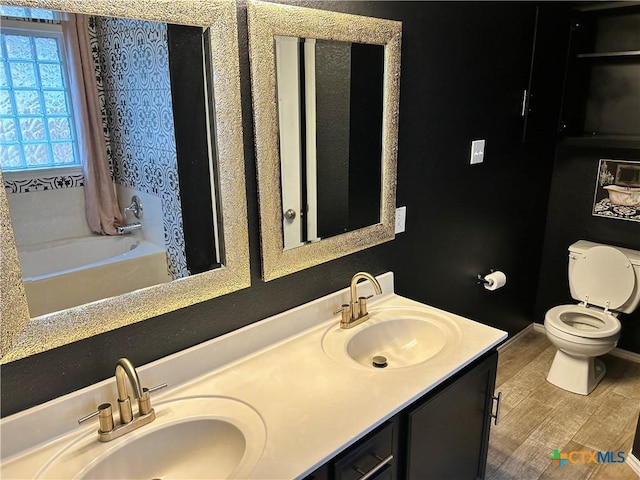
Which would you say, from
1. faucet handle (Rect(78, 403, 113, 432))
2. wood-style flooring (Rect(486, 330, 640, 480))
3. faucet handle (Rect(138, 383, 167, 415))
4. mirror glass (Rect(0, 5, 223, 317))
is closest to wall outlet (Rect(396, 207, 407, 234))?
mirror glass (Rect(0, 5, 223, 317))

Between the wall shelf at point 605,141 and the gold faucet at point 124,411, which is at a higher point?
the wall shelf at point 605,141

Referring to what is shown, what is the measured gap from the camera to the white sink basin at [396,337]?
1.76 m

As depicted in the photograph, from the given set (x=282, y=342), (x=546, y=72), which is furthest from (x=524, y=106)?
(x=282, y=342)

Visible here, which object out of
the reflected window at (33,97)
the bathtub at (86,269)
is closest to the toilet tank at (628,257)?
the bathtub at (86,269)

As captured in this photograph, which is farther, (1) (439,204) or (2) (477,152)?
(2) (477,152)

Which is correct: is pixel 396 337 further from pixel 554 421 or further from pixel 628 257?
pixel 628 257

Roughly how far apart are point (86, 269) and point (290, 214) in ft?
2.24

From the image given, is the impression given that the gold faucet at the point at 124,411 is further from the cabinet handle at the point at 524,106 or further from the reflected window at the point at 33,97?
the cabinet handle at the point at 524,106

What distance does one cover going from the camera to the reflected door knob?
5.49 feet

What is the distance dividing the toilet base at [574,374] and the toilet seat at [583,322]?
18 centimetres

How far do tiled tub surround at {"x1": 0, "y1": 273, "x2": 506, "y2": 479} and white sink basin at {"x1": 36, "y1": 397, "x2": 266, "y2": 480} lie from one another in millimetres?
23

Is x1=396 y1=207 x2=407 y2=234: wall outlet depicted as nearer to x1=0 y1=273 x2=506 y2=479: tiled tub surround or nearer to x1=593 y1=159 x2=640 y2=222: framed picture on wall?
x1=0 y1=273 x2=506 y2=479: tiled tub surround

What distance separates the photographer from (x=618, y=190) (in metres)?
2.90

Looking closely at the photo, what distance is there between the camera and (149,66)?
1.31 metres
